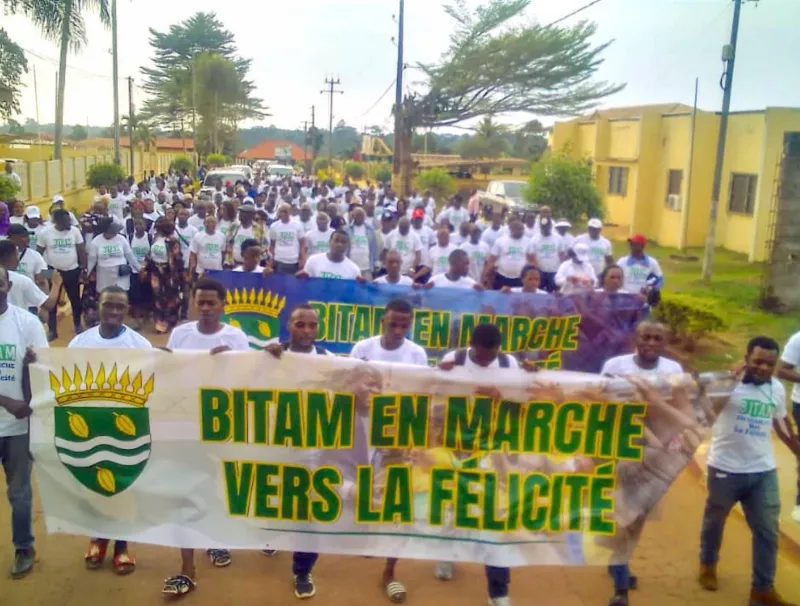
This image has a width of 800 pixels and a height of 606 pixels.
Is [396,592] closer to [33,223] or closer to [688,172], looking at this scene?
[33,223]

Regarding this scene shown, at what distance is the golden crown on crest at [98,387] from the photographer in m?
4.58

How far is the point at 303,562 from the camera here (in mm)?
4695

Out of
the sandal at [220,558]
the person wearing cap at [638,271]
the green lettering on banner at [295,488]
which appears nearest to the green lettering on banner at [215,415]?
the green lettering on banner at [295,488]

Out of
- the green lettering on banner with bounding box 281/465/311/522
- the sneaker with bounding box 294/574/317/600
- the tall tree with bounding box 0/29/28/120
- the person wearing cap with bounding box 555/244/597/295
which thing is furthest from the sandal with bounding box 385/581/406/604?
the tall tree with bounding box 0/29/28/120

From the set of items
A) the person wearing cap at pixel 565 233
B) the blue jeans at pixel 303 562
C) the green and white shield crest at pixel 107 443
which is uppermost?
the person wearing cap at pixel 565 233

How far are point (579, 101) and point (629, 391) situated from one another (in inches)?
1303

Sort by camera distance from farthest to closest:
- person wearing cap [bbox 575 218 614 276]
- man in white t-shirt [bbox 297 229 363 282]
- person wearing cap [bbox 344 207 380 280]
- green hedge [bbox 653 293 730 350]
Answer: person wearing cap [bbox 344 207 380 280] → person wearing cap [bbox 575 218 614 276] → green hedge [bbox 653 293 730 350] → man in white t-shirt [bbox 297 229 363 282]

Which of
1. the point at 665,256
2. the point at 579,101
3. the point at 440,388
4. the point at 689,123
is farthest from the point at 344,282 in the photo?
the point at 579,101

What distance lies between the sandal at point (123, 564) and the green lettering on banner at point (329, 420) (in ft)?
4.57

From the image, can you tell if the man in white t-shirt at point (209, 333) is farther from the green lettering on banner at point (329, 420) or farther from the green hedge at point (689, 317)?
the green hedge at point (689, 317)

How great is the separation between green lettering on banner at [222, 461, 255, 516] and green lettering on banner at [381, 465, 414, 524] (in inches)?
29.2

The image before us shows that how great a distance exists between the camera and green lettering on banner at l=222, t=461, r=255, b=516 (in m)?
4.54

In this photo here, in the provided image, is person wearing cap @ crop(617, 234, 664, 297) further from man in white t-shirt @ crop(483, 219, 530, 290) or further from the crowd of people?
man in white t-shirt @ crop(483, 219, 530, 290)

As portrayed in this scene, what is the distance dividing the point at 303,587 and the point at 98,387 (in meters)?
1.61
